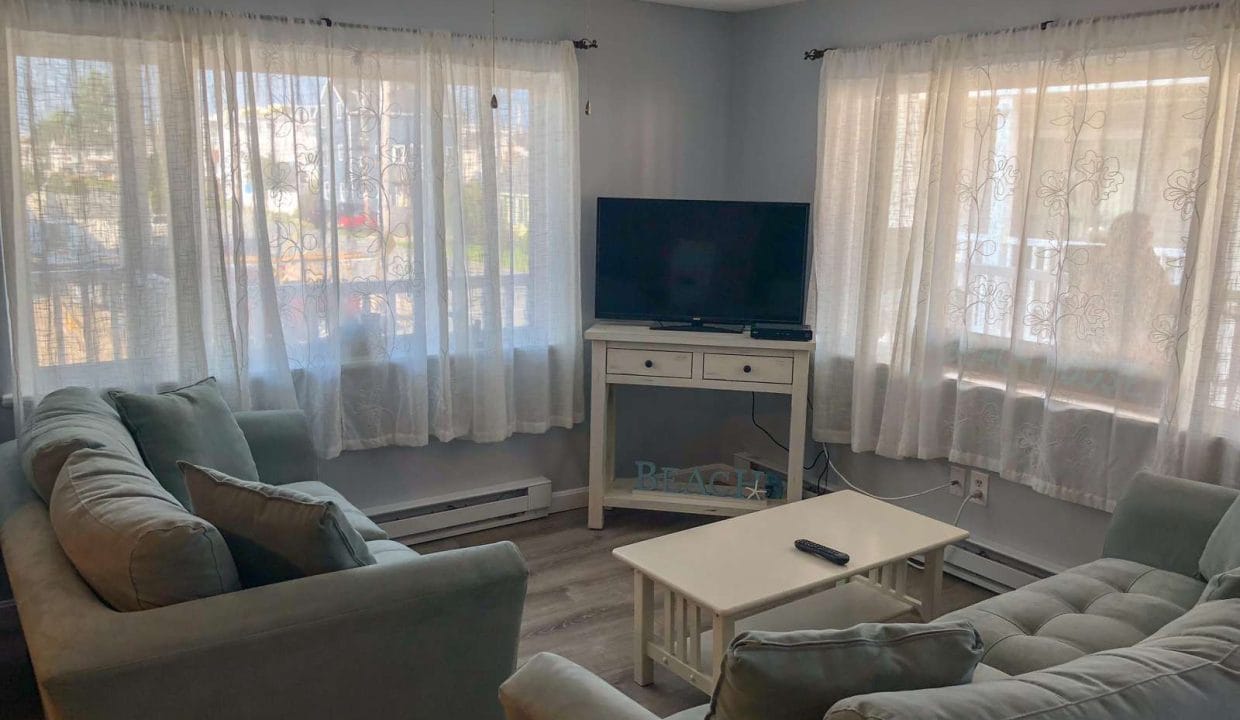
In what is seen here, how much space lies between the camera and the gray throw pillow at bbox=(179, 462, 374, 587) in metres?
1.96

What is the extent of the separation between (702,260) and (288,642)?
268cm

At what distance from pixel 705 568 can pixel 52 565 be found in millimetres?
1588

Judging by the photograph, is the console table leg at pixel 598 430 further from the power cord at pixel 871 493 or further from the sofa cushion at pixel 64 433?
the sofa cushion at pixel 64 433

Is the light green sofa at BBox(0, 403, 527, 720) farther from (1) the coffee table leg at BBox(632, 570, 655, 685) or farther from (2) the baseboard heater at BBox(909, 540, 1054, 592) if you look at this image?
(2) the baseboard heater at BBox(909, 540, 1054, 592)

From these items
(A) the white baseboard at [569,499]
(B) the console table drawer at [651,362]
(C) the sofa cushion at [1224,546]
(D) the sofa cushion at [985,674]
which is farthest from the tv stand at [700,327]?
(D) the sofa cushion at [985,674]

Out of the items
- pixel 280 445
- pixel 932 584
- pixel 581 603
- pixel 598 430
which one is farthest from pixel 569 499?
pixel 932 584

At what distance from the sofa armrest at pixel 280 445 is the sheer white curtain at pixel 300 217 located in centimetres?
24

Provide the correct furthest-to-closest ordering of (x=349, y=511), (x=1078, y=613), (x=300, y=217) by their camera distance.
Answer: (x=300, y=217)
(x=349, y=511)
(x=1078, y=613)

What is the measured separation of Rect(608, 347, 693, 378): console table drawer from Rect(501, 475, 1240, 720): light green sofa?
1741 mm

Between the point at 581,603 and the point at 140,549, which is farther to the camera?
the point at 581,603

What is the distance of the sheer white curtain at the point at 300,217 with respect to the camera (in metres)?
3.06

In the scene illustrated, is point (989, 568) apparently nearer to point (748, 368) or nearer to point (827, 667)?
point (748, 368)

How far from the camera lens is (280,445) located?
3.22 m

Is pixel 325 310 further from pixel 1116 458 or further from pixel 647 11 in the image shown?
pixel 1116 458
